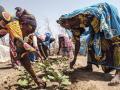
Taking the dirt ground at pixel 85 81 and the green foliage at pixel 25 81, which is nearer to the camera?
the green foliage at pixel 25 81

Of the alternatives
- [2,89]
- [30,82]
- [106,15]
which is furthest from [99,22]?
[2,89]

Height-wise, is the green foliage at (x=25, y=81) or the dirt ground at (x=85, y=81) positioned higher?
the green foliage at (x=25, y=81)

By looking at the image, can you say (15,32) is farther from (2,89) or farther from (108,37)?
(108,37)

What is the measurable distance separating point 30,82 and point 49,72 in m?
0.49

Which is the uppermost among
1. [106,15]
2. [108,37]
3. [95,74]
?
[106,15]

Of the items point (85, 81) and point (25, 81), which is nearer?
point (25, 81)

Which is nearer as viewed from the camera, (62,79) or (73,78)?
(62,79)

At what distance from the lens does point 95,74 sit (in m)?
6.91

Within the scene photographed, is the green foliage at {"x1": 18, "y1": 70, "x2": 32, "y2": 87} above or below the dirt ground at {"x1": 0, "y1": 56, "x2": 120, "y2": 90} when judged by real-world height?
above

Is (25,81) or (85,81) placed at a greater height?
(25,81)

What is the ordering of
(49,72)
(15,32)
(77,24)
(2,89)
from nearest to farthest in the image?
1. (15,32)
2. (2,89)
3. (49,72)
4. (77,24)

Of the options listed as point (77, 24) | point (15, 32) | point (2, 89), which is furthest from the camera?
point (77, 24)

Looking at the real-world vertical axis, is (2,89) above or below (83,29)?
below

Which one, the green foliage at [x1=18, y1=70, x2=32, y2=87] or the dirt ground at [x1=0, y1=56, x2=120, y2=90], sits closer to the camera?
the green foliage at [x1=18, y1=70, x2=32, y2=87]
